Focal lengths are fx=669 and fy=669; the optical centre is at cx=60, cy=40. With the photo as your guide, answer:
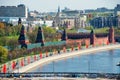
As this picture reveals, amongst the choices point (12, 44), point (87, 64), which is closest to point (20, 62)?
point (87, 64)

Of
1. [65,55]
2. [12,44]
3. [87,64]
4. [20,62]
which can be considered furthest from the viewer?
[65,55]

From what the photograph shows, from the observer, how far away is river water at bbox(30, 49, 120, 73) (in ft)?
105

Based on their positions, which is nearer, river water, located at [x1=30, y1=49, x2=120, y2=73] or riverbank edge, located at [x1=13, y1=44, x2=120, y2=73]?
riverbank edge, located at [x1=13, y1=44, x2=120, y2=73]

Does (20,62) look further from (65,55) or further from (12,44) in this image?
(65,55)

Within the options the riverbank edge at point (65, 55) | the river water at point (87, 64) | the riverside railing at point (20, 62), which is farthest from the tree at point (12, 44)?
the river water at point (87, 64)

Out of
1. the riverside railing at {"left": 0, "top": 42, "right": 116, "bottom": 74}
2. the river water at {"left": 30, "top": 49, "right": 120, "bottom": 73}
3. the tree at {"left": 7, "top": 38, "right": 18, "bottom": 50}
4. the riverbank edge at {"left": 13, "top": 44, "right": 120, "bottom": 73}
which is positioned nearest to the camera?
the riverside railing at {"left": 0, "top": 42, "right": 116, "bottom": 74}

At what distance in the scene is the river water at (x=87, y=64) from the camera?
32.0 metres

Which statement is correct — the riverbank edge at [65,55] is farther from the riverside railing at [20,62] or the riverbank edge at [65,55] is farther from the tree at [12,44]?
the tree at [12,44]

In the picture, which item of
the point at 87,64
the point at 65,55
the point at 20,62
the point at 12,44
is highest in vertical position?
the point at 20,62

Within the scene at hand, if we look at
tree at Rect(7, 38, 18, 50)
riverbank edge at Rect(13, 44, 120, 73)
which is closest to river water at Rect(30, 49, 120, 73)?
riverbank edge at Rect(13, 44, 120, 73)

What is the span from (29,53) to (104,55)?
6.22 meters

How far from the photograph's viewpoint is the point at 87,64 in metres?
35.3

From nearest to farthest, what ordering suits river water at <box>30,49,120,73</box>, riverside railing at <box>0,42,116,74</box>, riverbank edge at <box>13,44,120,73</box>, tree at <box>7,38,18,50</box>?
1. riverside railing at <box>0,42,116,74</box>
2. riverbank edge at <box>13,44,120,73</box>
3. river water at <box>30,49,120,73</box>
4. tree at <box>7,38,18,50</box>

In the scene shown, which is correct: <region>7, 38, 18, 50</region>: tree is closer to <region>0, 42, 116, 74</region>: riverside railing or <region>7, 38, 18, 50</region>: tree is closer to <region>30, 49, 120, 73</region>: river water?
<region>0, 42, 116, 74</region>: riverside railing
